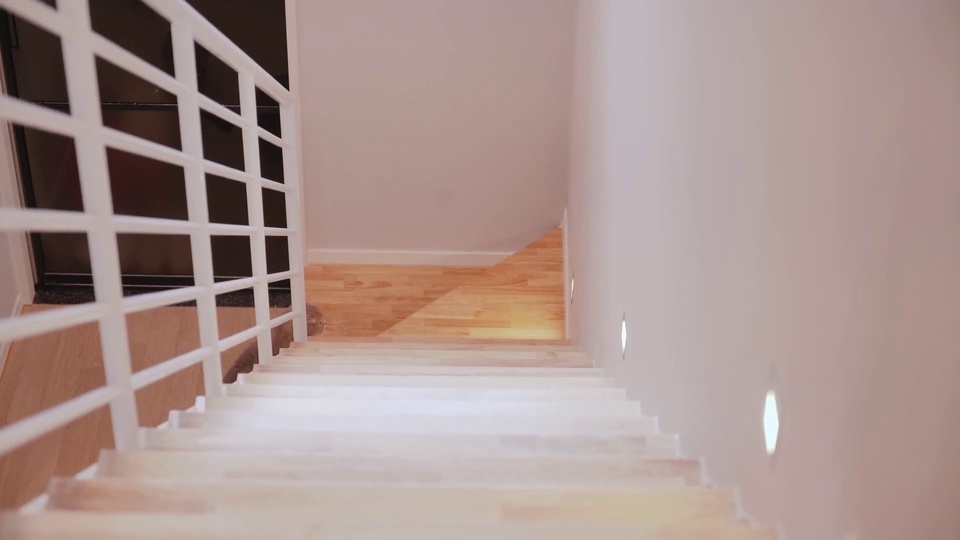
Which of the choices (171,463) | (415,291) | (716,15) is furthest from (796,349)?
(415,291)

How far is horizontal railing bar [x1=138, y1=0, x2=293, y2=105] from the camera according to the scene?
4.23 ft

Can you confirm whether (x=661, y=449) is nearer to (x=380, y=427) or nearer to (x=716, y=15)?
(x=380, y=427)

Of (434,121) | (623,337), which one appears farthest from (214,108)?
(434,121)

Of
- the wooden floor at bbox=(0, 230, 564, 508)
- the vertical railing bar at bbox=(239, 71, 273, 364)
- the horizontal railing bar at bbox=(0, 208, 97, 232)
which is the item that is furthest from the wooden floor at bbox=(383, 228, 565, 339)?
the horizontal railing bar at bbox=(0, 208, 97, 232)

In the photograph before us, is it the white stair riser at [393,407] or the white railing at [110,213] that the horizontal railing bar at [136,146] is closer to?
the white railing at [110,213]

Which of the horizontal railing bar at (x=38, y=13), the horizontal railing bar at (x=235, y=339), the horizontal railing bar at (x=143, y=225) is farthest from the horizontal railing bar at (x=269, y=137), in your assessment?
the horizontal railing bar at (x=38, y=13)

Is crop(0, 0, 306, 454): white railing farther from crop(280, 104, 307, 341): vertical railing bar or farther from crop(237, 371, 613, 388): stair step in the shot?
crop(280, 104, 307, 341): vertical railing bar

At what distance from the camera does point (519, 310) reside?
4465 mm

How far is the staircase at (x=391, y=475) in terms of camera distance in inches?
29.0

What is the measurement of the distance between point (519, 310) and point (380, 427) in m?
3.17

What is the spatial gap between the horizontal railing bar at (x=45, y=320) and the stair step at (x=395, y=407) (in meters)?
0.52

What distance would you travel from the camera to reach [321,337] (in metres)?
3.88

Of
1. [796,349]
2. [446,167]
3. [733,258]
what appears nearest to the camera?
[796,349]

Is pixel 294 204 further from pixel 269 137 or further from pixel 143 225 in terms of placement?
pixel 143 225
